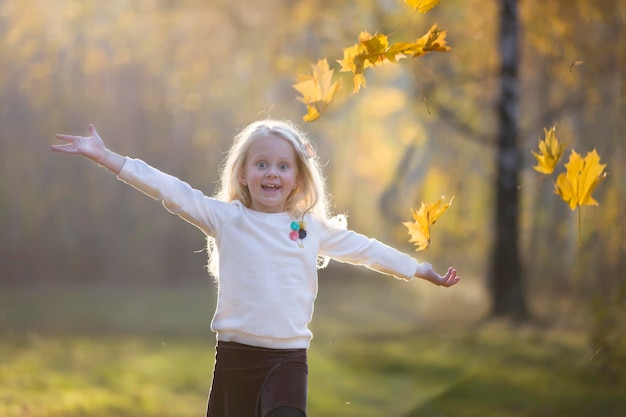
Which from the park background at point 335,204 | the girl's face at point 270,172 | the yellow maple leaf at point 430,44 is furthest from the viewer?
the park background at point 335,204

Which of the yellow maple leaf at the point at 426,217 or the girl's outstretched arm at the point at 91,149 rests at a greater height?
the girl's outstretched arm at the point at 91,149

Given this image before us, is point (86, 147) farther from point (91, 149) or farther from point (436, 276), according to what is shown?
point (436, 276)

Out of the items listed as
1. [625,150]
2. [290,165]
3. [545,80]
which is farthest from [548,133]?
[545,80]

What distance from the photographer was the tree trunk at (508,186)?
948 centimetres

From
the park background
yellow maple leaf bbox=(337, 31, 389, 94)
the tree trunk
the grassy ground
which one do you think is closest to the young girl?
yellow maple leaf bbox=(337, 31, 389, 94)

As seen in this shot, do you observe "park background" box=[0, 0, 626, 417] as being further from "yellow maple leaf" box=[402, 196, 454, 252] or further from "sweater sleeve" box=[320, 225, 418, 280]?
"yellow maple leaf" box=[402, 196, 454, 252]

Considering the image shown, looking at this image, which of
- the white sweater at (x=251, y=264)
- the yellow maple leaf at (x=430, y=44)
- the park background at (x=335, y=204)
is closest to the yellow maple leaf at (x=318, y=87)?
the yellow maple leaf at (x=430, y=44)

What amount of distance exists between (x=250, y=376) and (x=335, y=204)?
5.63 meters

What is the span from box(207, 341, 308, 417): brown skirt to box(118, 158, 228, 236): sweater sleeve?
42 centimetres

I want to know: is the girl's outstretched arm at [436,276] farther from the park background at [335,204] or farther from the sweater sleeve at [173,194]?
the park background at [335,204]

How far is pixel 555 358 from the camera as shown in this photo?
7.46m

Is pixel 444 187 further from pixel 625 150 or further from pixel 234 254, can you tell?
pixel 234 254

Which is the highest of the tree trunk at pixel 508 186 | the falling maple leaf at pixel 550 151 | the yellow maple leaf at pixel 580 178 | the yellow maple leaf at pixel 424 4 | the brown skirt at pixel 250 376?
the tree trunk at pixel 508 186

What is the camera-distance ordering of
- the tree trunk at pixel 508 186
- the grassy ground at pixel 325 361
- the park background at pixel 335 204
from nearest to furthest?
the grassy ground at pixel 325 361 → the park background at pixel 335 204 → the tree trunk at pixel 508 186
